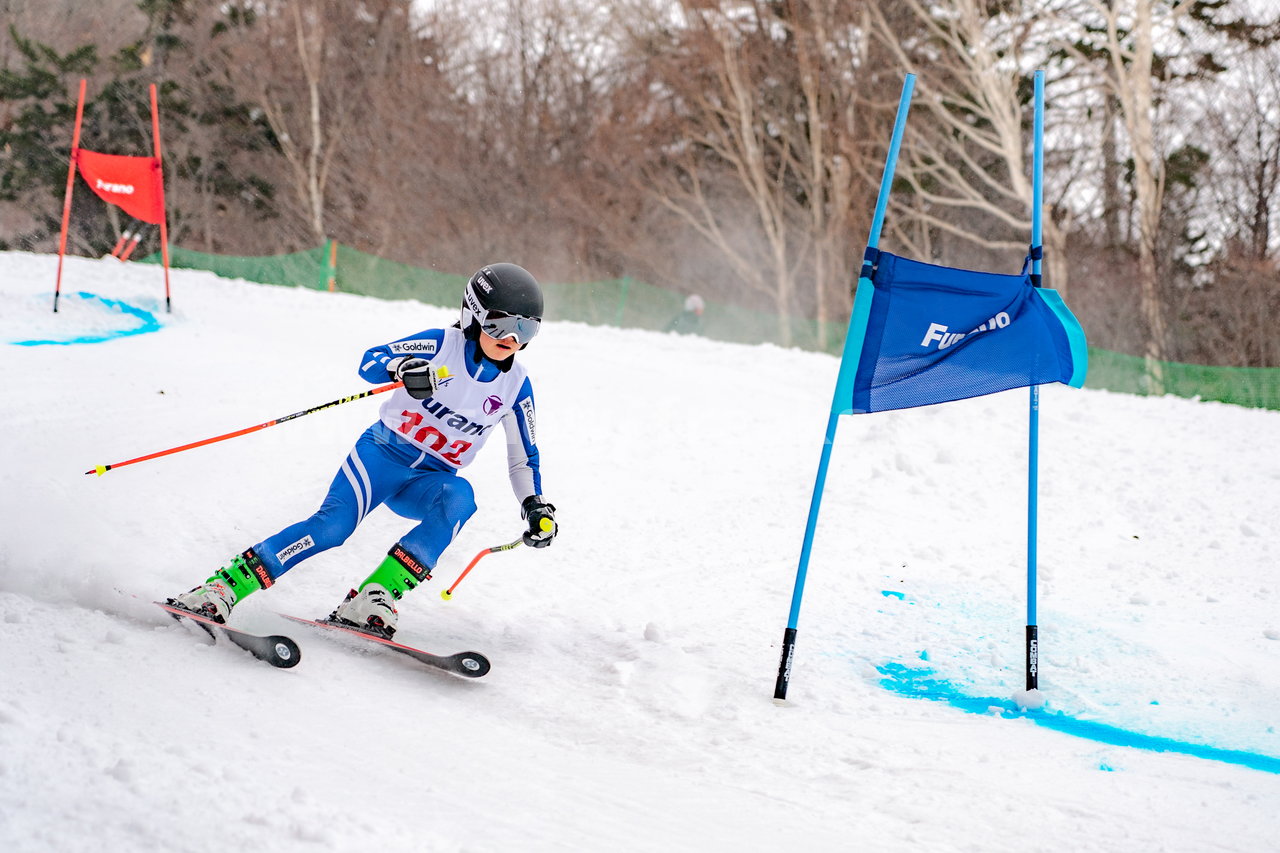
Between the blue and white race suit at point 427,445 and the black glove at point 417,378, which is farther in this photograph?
the blue and white race suit at point 427,445

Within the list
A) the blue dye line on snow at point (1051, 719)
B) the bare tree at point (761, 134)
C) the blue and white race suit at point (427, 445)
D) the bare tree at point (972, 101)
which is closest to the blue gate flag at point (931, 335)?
the blue dye line on snow at point (1051, 719)

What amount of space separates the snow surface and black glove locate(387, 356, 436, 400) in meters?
1.04

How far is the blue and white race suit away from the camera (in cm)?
431

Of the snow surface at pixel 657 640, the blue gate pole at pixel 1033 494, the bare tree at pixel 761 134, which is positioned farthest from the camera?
the bare tree at pixel 761 134

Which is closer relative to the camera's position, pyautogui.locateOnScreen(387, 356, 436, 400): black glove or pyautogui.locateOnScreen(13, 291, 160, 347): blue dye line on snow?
pyautogui.locateOnScreen(387, 356, 436, 400): black glove

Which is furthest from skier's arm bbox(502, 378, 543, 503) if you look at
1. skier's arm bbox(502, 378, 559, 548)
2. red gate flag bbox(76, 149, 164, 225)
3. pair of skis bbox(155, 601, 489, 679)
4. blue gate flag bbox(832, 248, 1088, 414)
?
red gate flag bbox(76, 149, 164, 225)

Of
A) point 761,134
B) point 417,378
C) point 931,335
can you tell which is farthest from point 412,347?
point 761,134

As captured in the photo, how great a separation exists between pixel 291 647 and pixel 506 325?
149 cm

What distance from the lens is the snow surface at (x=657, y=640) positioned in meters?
2.85

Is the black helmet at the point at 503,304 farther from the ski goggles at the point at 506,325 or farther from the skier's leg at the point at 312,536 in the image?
the skier's leg at the point at 312,536

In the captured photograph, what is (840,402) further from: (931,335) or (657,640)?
(657,640)

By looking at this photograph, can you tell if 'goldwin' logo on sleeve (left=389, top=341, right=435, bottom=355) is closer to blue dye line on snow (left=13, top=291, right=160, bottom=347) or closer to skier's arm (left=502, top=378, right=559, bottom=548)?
skier's arm (left=502, top=378, right=559, bottom=548)

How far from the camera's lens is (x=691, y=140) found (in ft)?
83.4

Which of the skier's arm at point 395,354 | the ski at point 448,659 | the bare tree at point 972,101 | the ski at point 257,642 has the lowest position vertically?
the ski at point 448,659
